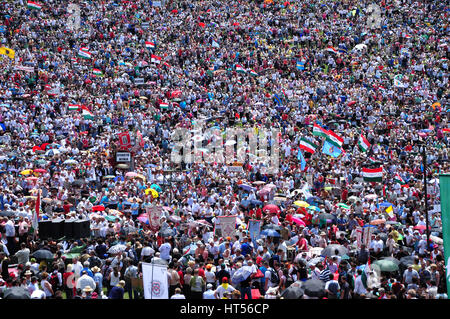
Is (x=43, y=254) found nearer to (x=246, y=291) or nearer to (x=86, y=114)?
(x=246, y=291)

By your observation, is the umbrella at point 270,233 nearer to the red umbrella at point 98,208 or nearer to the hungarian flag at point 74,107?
the red umbrella at point 98,208

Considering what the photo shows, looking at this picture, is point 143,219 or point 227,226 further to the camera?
point 143,219

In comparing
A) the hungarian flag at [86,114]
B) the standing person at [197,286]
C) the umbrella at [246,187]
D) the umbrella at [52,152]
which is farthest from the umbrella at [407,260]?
the hungarian flag at [86,114]

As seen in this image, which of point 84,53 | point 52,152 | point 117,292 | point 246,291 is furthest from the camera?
point 84,53

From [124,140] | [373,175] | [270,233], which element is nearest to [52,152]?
[124,140]

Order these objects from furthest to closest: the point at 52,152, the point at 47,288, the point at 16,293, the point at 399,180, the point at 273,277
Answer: the point at 52,152 → the point at 399,180 → the point at 273,277 → the point at 47,288 → the point at 16,293

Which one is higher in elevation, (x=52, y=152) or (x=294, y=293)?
(x=52, y=152)
